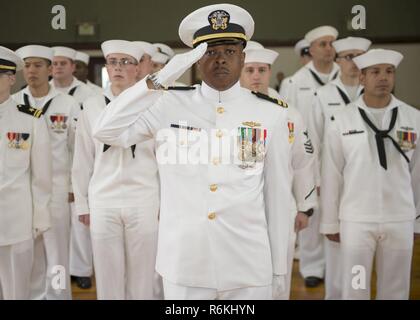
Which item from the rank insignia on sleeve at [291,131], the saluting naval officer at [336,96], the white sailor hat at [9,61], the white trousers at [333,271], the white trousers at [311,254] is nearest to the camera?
the white sailor hat at [9,61]

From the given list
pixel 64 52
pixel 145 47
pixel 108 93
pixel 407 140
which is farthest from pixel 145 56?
pixel 407 140

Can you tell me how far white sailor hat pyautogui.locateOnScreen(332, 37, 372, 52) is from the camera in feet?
8.50

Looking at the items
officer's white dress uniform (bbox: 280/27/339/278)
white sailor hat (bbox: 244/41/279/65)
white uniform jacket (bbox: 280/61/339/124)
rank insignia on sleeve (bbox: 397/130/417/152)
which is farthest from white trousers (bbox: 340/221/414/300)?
white sailor hat (bbox: 244/41/279/65)

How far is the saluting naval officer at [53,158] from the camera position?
2.44 metres

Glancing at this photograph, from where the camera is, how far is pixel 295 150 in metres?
2.53

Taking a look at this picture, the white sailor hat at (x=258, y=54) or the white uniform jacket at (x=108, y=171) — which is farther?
the white sailor hat at (x=258, y=54)

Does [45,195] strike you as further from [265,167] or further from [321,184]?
[321,184]

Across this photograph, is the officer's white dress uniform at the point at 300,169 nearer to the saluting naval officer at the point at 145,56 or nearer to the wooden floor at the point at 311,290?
the wooden floor at the point at 311,290

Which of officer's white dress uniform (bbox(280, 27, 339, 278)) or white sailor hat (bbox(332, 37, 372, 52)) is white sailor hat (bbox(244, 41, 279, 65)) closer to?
officer's white dress uniform (bbox(280, 27, 339, 278))

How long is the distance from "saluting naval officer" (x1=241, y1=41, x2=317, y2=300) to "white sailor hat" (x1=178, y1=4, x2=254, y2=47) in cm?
71

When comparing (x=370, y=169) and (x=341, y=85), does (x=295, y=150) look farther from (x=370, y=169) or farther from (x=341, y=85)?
(x=341, y=85)

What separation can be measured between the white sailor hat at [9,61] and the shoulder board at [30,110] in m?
0.16

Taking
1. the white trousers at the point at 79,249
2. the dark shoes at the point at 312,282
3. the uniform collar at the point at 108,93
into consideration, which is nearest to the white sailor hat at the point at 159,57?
the uniform collar at the point at 108,93
